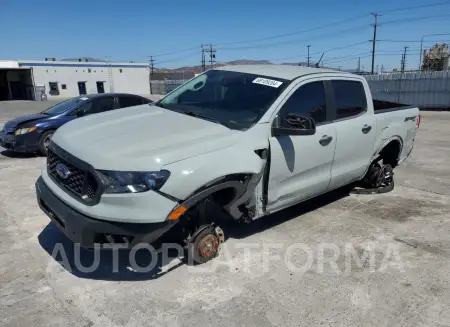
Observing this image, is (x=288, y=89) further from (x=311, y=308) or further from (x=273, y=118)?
(x=311, y=308)

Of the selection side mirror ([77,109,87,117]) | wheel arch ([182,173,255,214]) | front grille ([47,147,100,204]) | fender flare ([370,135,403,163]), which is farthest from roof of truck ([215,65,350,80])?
side mirror ([77,109,87,117])

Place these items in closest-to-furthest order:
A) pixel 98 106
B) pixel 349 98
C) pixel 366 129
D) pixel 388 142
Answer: pixel 349 98
pixel 366 129
pixel 388 142
pixel 98 106

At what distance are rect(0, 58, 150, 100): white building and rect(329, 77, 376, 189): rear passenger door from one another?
156 feet

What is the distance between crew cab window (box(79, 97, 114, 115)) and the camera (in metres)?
8.47

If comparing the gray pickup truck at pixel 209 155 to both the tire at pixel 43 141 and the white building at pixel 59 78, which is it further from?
the white building at pixel 59 78

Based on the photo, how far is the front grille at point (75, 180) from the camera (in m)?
2.90

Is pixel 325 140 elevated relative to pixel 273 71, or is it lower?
lower

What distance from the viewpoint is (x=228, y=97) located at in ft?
13.2

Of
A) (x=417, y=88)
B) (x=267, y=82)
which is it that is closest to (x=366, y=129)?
(x=267, y=82)

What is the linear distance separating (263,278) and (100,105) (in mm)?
6723

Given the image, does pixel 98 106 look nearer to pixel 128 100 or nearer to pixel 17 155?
pixel 128 100

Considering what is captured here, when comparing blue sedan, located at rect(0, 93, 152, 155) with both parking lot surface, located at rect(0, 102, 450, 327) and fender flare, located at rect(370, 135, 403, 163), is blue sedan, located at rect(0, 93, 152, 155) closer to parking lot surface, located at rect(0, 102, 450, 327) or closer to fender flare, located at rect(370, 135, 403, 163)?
parking lot surface, located at rect(0, 102, 450, 327)

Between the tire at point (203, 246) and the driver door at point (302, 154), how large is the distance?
680 millimetres

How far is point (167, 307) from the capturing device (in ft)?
9.48
